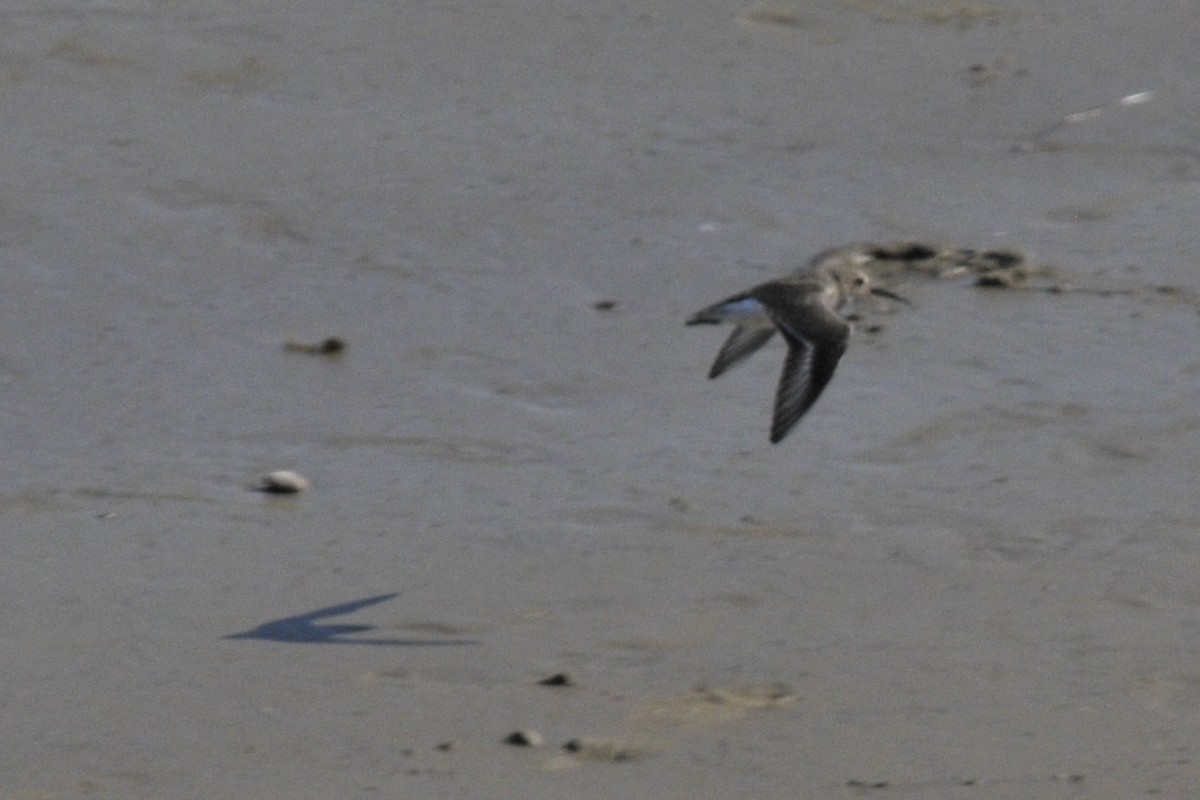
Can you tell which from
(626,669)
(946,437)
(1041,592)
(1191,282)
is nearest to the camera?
(626,669)

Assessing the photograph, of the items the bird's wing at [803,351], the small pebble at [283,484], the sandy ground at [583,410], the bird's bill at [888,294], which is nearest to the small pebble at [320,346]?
the sandy ground at [583,410]

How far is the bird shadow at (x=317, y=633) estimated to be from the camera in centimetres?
444

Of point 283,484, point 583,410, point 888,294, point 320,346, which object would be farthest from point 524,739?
point 888,294

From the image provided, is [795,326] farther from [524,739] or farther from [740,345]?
[524,739]

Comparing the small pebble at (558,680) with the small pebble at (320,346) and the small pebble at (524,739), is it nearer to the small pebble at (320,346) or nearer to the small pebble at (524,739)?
the small pebble at (524,739)

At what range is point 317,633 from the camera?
4461 mm

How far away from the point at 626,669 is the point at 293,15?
380 cm

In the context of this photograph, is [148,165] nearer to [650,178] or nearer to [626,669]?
[650,178]

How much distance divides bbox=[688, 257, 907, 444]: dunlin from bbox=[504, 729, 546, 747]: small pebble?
952mm

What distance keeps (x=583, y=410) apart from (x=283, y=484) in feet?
2.39

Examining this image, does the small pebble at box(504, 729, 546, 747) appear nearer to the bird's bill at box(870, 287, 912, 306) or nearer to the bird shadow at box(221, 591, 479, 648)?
the bird shadow at box(221, 591, 479, 648)

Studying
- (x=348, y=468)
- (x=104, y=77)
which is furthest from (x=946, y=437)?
(x=104, y=77)

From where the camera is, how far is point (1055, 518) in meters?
4.99

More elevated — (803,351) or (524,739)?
(803,351)
